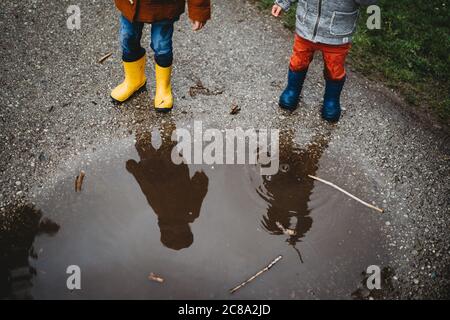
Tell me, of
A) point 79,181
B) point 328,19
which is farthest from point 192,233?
point 328,19

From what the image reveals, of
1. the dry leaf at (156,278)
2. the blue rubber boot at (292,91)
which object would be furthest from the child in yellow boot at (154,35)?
the dry leaf at (156,278)

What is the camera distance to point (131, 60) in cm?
355

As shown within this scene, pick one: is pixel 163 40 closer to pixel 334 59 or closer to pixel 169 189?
pixel 169 189

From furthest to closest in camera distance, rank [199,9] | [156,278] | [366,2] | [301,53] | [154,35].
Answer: [301,53]
[154,35]
[199,9]
[366,2]
[156,278]

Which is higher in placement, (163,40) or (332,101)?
(163,40)

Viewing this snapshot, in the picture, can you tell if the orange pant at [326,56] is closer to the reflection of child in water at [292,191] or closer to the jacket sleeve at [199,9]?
the reflection of child in water at [292,191]

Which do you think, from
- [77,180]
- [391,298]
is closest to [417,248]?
[391,298]

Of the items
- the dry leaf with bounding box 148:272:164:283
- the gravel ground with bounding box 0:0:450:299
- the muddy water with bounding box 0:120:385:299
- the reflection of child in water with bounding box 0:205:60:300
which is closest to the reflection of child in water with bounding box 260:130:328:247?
the muddy water with bounding box 0:120:385:299

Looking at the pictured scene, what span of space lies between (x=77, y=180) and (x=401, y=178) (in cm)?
254

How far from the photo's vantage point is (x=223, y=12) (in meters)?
4.77

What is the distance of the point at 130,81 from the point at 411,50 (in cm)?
283

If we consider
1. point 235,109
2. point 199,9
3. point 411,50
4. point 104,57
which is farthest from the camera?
point 411,50

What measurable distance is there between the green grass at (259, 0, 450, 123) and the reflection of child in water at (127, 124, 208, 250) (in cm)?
216

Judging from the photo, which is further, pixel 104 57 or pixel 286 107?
pixel 104 57
